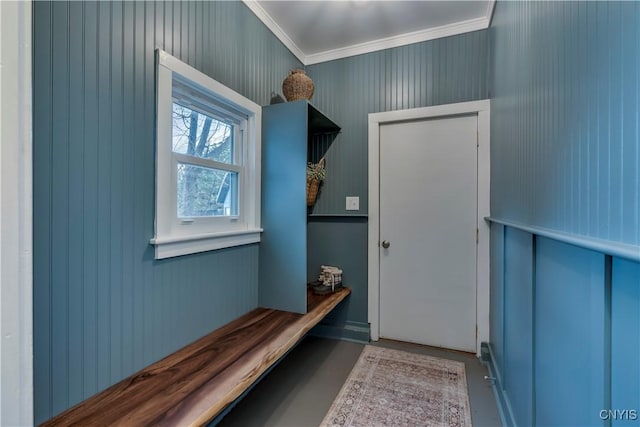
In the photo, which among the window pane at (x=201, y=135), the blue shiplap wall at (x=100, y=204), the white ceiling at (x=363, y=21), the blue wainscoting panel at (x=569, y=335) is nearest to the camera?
the blue wainscoting panel at (x=569, y=335)

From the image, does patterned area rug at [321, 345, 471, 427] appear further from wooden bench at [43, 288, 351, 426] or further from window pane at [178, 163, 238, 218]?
window pane at [178, 163, 238, 218]

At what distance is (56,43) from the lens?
0.99 metres

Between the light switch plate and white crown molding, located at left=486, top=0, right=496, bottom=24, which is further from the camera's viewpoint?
the light switch plate

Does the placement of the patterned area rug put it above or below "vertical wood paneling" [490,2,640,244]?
below

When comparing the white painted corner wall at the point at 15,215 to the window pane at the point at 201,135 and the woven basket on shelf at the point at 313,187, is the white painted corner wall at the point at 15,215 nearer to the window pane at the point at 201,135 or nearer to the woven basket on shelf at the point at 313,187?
the window pane at the point at 201,135

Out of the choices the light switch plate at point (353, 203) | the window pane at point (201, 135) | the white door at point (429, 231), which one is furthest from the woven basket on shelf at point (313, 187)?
the window pane at point (201, 135)

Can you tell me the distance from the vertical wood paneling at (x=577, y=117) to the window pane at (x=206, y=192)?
165 cm

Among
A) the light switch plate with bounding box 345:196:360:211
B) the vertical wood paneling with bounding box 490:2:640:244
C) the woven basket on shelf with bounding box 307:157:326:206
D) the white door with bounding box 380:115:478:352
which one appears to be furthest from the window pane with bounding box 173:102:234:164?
the vertical wood paneling with bounding box 490:2:640:244

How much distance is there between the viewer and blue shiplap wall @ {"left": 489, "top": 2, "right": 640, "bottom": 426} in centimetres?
58

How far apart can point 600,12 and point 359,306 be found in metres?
2.40

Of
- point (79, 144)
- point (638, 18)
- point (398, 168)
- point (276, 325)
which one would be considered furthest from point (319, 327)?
point (638, 18)

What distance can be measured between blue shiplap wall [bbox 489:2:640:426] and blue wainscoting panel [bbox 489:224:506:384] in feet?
Result: 1.03

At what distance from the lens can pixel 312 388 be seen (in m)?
1.89

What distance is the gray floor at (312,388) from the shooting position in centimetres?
161
